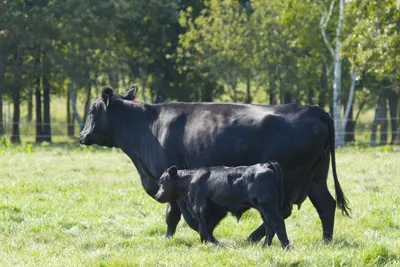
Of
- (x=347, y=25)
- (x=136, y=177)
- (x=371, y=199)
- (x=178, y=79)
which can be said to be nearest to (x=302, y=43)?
(x=347, y=25)

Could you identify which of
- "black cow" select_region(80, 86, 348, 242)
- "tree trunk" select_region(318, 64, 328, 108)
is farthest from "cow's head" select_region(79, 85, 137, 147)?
"tree trunk" select_region(318, 64, 328, 108)

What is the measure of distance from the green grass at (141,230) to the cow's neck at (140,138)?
2.15ft

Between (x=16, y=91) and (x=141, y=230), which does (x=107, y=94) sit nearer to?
(x=141, y=230)

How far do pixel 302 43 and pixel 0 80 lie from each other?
49.3ft

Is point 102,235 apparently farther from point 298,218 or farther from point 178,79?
point 178,79

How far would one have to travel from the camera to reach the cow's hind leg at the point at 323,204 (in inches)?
380

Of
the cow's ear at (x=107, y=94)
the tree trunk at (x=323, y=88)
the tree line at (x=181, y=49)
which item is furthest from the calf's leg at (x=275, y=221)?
the tree trunk at (x=323, y=88)

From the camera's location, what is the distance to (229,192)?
877 centimetres

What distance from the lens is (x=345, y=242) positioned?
8.84m

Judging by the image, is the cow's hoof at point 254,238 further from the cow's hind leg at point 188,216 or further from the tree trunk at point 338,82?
the tree trunk at point 338,82

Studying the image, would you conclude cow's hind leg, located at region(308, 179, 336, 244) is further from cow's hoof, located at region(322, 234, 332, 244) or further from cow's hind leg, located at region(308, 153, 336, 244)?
cow's hoof, located at region(322, 234, 332, 244)

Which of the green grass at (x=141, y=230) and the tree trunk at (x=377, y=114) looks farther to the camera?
the tree trunk at (x=377, y=114)

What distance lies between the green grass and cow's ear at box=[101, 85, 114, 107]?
1.53 m

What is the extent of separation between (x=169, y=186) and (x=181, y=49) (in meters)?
35.8
